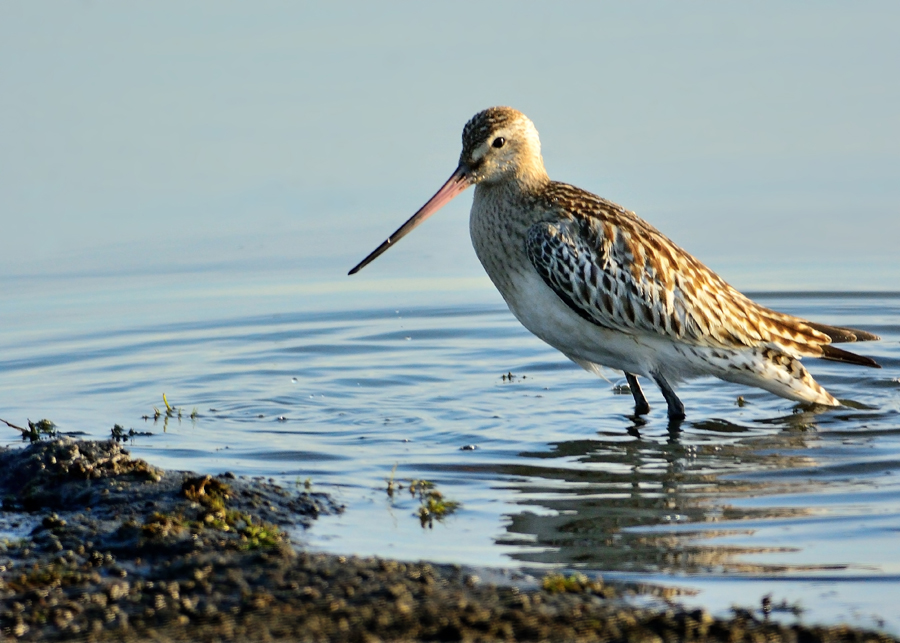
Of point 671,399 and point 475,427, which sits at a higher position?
point 671,399

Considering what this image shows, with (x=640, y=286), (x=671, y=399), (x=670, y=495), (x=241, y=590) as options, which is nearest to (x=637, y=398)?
(x=671, y=399)

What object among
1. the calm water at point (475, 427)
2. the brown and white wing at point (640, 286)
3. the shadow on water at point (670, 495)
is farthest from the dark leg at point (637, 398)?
the brown and white wing at point (640, 286)

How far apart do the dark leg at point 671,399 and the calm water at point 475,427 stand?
16 centimetres

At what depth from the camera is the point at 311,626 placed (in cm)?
495

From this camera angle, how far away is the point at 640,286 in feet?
31.0

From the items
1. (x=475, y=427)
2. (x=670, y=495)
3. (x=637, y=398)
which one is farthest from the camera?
(x=637, y=398)

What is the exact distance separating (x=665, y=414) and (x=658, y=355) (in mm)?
498

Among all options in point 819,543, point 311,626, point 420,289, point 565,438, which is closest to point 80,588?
point 311,626

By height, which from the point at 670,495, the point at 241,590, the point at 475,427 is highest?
the point at 475,427

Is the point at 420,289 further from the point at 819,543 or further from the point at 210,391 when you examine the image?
the point at 819,543

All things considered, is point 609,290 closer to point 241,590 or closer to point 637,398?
point 637,398

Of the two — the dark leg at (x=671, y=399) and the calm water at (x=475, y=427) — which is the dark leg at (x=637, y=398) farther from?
the dark leg at (x=671, y=399)

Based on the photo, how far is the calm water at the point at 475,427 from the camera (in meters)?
6.40

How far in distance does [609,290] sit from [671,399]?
100cm
